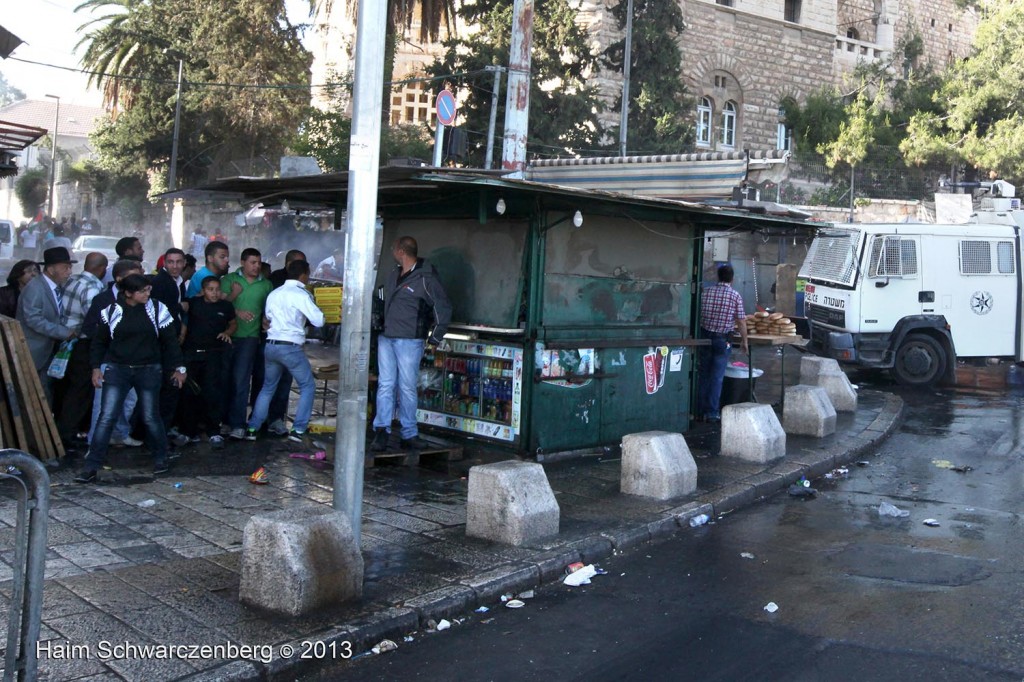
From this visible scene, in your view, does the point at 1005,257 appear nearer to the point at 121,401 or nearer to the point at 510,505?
the point at 510,505

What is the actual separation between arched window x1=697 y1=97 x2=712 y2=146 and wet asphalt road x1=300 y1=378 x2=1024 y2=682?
98.8 ft

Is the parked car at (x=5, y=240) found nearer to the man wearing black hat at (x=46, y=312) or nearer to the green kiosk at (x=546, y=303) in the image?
the green kiosk at (x=546, y=303)

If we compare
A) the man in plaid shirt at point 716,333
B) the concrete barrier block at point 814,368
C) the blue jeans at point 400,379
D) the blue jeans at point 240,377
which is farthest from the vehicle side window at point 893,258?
the blue jeans at point 240,377

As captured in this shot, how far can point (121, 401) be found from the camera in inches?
304

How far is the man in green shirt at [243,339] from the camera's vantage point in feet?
30.7

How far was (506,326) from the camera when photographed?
29.4 ft

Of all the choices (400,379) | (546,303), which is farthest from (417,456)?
(546,303)

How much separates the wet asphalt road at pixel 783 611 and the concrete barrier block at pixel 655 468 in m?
0.49

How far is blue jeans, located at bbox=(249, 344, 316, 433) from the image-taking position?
9.15 metres

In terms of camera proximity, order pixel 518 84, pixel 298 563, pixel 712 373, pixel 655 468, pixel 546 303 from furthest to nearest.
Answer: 1. pixel 518 84
2. pixel 712 373
3. pixel 546 303
4. pixel 655 468
5. pixel 298 563

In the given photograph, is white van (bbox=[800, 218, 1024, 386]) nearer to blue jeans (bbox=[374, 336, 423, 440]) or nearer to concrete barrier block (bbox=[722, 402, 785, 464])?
concrete barrier block (bbox=[722, 402, 785, 464])

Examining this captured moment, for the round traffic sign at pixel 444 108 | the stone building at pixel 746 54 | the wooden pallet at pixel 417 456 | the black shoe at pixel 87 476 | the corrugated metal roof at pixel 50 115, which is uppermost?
the corrugated metal roof at pixel 50 115

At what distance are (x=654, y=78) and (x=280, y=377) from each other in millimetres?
21309

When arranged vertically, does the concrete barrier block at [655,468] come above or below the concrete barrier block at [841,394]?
below
